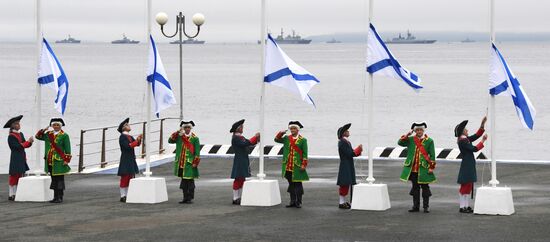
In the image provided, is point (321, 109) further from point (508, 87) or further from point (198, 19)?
point (508, 87)

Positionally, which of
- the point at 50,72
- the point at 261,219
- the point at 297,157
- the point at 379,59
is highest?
the point at 379,59

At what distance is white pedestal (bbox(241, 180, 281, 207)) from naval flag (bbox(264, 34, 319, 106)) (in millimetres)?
1918

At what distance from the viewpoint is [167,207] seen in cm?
2542

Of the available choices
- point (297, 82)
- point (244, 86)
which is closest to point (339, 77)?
point (244, 86)

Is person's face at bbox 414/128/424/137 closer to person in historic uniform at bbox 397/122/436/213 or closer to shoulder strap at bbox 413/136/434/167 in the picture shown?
person in historic uniform at bbox 397/122/436/213

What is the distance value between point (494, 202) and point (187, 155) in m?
6.19

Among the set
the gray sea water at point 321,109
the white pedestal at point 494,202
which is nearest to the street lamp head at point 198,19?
the gray sea water at point 321,109

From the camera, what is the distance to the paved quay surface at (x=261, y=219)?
21375 millimetres

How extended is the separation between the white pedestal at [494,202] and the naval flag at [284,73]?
404cm

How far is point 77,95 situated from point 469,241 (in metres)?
101

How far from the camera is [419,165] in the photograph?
2445cm

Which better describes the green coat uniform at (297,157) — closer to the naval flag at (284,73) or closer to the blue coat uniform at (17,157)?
the naval flag at (284,73)

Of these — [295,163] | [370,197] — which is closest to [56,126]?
[295,163]

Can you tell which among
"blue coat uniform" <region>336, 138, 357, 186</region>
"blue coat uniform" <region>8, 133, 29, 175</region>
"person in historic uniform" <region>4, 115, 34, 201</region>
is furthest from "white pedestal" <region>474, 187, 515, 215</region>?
"blue coat uniform" <region>8, 133, 29, 175</region>
